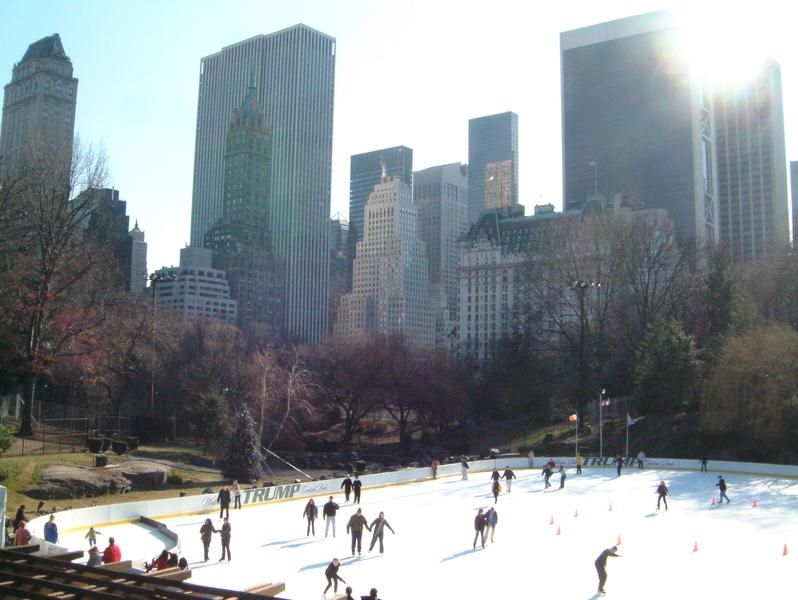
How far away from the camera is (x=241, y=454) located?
3972 cm

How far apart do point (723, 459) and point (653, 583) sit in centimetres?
3486

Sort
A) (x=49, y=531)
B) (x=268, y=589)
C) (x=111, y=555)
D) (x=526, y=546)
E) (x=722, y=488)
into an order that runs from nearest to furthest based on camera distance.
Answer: (x=268, y=589) < (x=111, y=555) < (x=49, y=531) < (x=526, y=546) < (x=722, y=488)

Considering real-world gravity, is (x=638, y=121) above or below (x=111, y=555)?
above

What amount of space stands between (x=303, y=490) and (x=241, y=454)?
568cm

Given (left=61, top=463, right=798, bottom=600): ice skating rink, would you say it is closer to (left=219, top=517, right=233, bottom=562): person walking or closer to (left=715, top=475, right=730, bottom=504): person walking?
(left=219, top=517, right=233, bottom=562): person walking

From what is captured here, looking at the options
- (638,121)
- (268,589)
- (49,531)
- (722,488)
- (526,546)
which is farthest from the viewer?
(638,121)

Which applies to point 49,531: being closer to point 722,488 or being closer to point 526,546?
point 526,546

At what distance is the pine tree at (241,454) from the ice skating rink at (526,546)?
590 centimetres

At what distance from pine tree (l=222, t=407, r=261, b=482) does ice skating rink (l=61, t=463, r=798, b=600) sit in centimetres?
590

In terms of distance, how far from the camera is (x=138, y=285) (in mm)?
190125

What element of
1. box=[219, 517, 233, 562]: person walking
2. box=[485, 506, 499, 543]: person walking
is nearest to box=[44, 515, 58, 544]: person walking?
box=[219, 517, 233, 562]: person walking

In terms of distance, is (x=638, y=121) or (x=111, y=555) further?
(x=638, y=121)

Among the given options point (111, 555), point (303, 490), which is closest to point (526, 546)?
point (111, 555)

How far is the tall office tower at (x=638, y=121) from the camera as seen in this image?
170m
